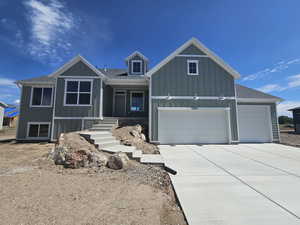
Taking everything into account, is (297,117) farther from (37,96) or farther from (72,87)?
(37,96)

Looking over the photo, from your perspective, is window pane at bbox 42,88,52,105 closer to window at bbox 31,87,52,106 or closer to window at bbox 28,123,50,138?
window at bbox 31,87,52,106

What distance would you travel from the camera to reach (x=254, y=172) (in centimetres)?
419

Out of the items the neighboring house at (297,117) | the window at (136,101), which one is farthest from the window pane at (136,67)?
the neighboring house at (297,117)

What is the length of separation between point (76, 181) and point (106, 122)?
235 inches

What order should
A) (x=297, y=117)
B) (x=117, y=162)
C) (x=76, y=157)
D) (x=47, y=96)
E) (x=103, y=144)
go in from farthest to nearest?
(x=297, y=117) → (x=47, y=96) → (x=103, y=144) → (x=76, y=157) → (x=117, y=162)

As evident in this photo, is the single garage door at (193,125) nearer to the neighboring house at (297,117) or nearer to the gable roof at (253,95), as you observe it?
the gable roof at (253,95)

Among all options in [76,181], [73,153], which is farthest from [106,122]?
[76,181]

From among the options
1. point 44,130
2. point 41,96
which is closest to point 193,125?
point 44,130

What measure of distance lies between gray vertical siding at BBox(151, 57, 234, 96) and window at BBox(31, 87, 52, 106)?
802cm

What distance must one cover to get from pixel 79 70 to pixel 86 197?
924 cm

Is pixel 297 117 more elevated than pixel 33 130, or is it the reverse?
pixel 297 117

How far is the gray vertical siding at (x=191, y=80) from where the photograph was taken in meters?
9.61

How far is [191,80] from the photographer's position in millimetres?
9719

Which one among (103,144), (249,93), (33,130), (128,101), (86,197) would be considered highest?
(249,93)
